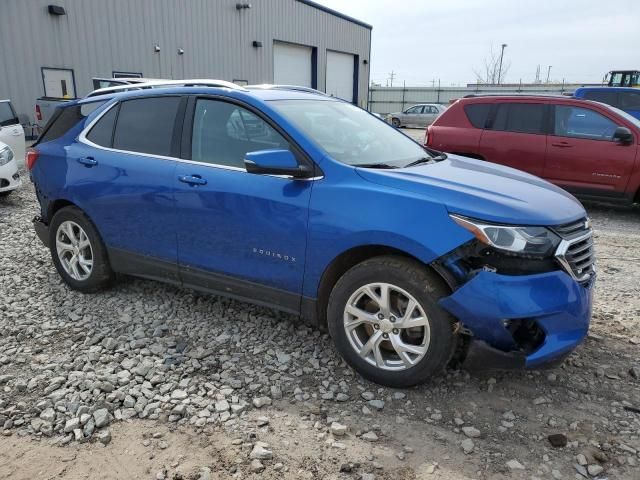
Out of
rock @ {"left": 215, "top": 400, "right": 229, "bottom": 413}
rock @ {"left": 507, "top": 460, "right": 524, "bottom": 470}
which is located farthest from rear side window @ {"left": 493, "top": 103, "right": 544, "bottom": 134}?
rock @ {"left": 215, "top": 400, "right": 229, "bottom": 413}

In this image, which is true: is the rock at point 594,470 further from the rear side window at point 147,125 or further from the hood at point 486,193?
the rear side window at point 147,125

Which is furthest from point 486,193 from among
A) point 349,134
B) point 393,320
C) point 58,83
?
point 58,83

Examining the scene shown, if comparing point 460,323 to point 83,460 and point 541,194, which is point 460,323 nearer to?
point 541,194

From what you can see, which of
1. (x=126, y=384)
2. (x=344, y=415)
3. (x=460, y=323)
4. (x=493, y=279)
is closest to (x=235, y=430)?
(x=344, y=415)

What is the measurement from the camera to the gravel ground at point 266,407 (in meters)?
2.51

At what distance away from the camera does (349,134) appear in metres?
3.69

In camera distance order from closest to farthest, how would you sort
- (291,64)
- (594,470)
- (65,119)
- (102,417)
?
(594,470)
(102,417)
(65,119)
(291,64)

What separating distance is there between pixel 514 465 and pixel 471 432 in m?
0.29

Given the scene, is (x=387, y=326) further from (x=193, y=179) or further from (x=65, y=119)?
(x=65, y=119)

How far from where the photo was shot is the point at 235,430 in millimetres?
2750

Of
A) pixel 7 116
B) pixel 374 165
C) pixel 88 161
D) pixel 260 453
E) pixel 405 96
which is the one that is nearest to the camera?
pixel 260 453

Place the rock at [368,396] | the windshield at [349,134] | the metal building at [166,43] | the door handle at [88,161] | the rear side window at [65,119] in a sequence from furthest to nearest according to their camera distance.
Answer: the metal building at [166,43] < the rear side window at [65,119] < the door handle at [88,161] < the windshield at [349,134] < the rock at [368,396]

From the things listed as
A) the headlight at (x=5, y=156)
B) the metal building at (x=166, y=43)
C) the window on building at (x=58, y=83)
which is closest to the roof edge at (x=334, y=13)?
the metal building at (x=166, y=43)

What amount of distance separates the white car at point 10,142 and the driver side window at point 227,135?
5.79m
